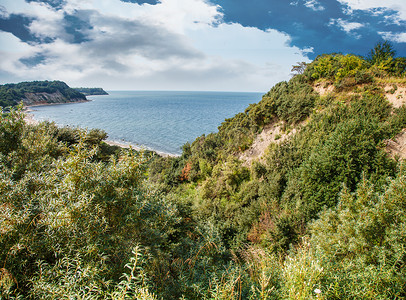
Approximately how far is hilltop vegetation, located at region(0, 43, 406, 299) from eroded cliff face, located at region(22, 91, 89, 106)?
14436cm

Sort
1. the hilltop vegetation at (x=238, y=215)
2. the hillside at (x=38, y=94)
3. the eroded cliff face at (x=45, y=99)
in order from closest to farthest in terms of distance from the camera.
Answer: the hilltop vegetation at (x=238, y=215) → the hillside at (x=38, y=94) → the eroded cliff face at (x=45, y=99)

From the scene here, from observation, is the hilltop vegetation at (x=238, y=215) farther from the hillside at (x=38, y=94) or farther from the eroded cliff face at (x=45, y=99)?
the eroded cliff face at (x=45, y=99)

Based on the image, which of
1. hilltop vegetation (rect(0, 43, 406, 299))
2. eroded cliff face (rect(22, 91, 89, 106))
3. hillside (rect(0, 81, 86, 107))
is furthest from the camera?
eroded cliff face (rect(22, 91, 89, 106))

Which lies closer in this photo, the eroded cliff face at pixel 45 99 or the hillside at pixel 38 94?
the hillside at pixel 38 94

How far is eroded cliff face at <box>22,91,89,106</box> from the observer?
119 m

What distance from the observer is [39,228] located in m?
3.98

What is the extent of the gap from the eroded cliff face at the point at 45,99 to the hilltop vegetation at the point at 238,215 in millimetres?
144358

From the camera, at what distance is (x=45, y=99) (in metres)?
134

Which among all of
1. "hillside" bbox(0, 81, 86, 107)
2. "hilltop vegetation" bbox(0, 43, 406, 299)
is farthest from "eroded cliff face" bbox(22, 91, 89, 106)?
"hilltop vegetation" bbox(0, 43, 406, 299)

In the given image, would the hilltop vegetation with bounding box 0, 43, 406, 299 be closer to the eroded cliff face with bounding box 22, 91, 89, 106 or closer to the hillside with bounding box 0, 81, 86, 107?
the hillside with bounding box 0, 81, 86, 107

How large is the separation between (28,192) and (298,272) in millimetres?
6489

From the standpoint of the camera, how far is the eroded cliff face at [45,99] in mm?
118925

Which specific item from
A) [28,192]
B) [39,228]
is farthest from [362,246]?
[28,192]

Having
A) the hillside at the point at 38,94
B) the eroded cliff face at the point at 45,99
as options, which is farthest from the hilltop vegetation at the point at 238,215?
the eroded cliff face at the point at 45,99
